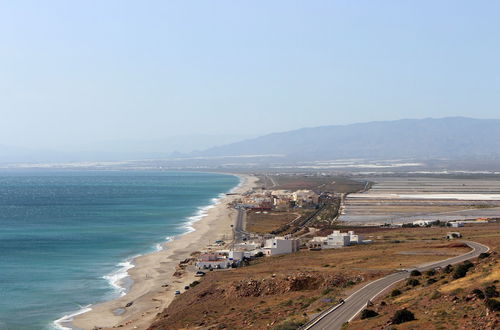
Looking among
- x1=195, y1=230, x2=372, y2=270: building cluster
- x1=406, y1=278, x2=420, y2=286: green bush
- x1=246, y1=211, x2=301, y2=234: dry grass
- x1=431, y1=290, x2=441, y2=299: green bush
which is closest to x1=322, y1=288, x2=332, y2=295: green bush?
x1=406, y1=278, x2=420, y2=286: green bush

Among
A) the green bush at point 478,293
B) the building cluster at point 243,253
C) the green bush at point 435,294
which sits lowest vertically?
the building cluster at point 243,253

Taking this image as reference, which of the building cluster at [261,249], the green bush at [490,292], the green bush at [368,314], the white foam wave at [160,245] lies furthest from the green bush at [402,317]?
the white foam wave at [160,245]

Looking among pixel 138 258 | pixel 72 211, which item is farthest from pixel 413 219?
pixel 72 211

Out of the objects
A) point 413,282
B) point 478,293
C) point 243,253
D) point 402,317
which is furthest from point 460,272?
point 243,253

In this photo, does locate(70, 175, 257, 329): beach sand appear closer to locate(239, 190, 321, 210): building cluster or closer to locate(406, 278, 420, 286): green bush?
locate(406, 278, 420, 286): green bush

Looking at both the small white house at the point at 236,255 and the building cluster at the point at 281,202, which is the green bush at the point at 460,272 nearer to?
the small white house at the point at 236,255

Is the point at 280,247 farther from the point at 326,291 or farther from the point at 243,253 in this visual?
the point at 326,291

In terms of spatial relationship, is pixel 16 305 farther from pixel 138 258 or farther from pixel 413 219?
pixel 413 219
